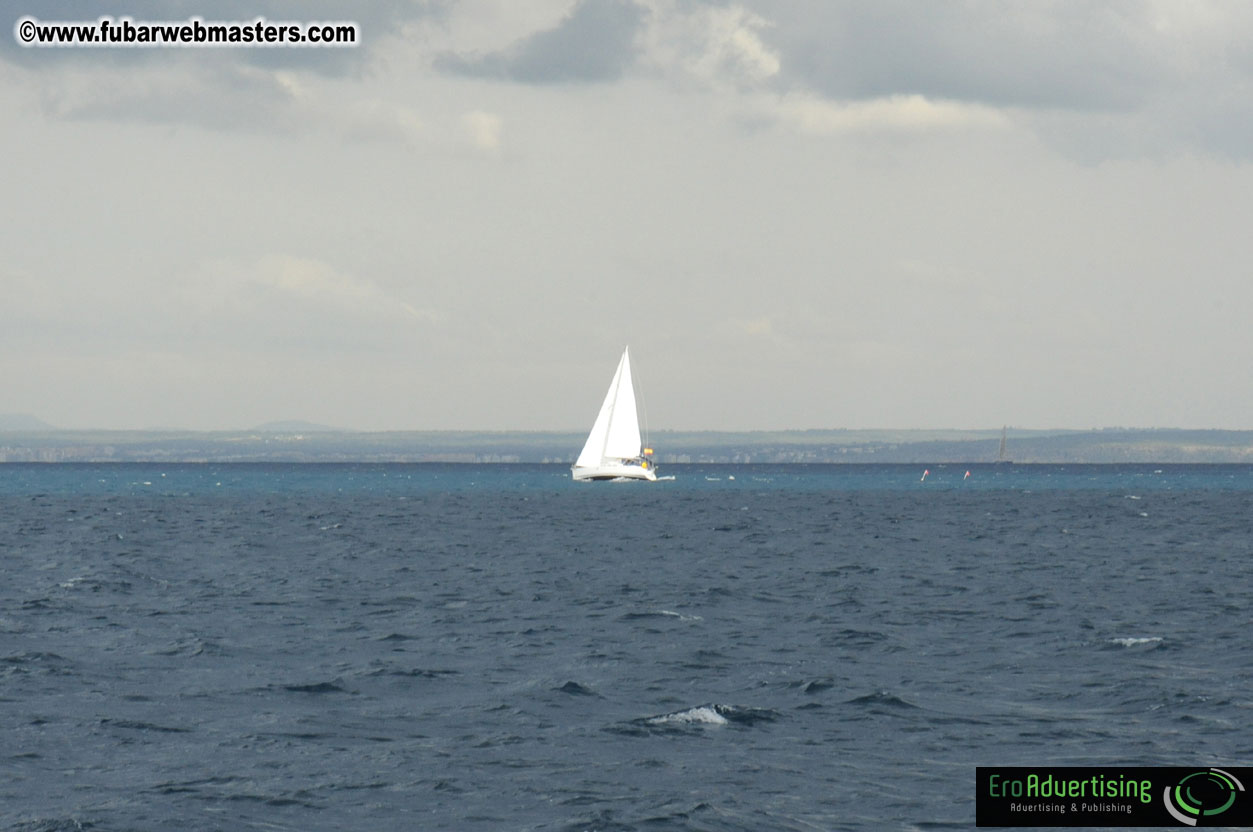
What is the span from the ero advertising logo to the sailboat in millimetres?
159349

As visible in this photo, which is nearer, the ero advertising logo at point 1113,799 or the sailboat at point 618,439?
the ero advertising logo at point 1113,799

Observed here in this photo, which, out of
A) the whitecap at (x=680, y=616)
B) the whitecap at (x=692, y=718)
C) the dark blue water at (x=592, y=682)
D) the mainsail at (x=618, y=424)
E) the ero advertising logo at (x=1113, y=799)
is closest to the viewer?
the ero advertising logo at (x=1113, y=799)

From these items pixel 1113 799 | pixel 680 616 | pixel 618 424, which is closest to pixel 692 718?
pixel 1113 799

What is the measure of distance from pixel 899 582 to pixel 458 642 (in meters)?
23.1

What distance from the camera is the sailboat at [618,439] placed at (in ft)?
599

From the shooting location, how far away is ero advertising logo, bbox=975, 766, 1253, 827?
65.5 feet

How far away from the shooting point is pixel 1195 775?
2152 cm

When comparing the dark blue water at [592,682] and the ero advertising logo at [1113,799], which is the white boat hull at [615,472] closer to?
the dark blue water at [592,682]

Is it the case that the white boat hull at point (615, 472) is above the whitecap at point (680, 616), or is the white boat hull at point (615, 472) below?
above

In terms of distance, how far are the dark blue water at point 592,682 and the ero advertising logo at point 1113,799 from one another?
23.4 inches

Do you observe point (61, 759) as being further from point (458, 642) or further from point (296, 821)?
point (458, 642)

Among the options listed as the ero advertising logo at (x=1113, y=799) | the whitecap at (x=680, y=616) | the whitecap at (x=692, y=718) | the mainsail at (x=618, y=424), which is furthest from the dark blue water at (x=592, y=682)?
the mainsail at (x=618, y=424)

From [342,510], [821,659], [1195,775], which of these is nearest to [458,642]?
[821,659]

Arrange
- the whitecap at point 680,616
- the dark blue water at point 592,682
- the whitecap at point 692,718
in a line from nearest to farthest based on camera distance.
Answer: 1. the dark blue water at point 592,682
2. the whitecap at point 692,718
3. the whitecap at point 680,616
